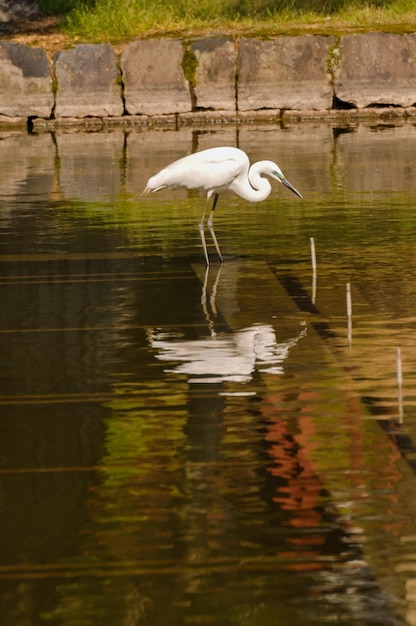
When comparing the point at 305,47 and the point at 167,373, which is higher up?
the point at 305,47

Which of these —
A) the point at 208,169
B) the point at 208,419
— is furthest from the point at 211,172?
the point at 208,419

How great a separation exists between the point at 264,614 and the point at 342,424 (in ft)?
8.10

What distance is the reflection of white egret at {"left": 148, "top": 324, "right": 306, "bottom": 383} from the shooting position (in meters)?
9.41

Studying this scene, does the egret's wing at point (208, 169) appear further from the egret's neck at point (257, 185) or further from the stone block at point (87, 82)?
the stone block at point (87, 82)

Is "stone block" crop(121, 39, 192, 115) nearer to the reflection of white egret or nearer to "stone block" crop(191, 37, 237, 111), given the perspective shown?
"stone block" crop(191, 37, 237, 111)

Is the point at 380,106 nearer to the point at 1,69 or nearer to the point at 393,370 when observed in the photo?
the point at 1,69

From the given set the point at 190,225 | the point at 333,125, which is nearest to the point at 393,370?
the point at 190,225

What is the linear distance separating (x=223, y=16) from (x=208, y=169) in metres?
16.7

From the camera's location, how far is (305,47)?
2734cm

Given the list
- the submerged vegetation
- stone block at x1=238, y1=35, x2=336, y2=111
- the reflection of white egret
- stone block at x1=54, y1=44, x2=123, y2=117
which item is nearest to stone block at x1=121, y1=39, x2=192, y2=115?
stone block at x1=54, y1=44, x2=123, y2=117

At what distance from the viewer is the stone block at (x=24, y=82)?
27422 millimetres

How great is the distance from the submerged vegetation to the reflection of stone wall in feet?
2.22

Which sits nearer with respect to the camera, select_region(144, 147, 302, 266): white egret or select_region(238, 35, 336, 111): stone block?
select_region(144, 147, 302, 266): white egret

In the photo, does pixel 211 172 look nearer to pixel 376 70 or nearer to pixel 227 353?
pixel 227 353
